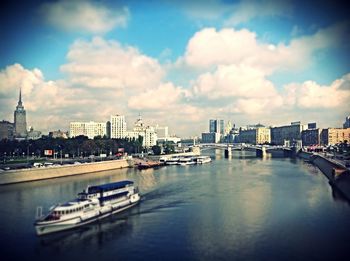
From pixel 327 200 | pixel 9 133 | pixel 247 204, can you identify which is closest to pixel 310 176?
pixel 327 200

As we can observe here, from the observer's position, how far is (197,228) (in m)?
11.2

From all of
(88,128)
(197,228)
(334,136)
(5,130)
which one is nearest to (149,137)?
(88,128)

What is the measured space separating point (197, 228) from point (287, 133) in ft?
232

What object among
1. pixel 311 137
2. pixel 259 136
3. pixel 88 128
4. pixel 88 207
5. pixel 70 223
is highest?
pixel 88 128

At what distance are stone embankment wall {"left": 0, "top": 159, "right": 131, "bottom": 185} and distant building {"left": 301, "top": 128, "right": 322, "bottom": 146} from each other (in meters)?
42.4

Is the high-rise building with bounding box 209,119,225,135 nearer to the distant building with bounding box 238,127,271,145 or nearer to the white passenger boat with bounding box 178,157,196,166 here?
the distant building with bounding box 238,127,271,145

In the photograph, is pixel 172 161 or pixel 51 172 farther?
pixel 172 161

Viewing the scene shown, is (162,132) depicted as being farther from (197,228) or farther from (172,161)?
(197,228)

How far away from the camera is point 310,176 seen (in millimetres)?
24297

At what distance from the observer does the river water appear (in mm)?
9164

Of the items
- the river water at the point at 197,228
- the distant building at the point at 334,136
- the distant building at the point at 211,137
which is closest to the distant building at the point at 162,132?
the distant building at the point at 211,137

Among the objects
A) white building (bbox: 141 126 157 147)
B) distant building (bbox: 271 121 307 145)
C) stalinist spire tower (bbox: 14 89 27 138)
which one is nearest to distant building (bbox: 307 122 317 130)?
distant building (bbox: 271 121 307 145)

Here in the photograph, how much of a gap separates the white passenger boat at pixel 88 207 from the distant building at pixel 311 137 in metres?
53.5

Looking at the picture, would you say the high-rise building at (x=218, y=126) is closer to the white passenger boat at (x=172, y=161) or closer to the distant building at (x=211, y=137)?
the distant building at (x=211, y=137)
